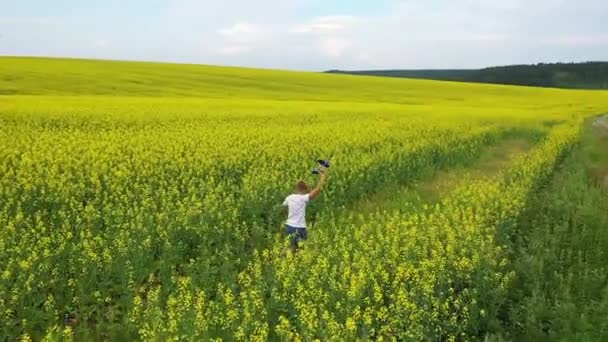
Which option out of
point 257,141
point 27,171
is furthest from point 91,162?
point 257,141

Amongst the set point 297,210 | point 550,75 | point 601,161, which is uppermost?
point 297,210

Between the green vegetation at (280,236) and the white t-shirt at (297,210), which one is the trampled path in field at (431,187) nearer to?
the green vegetation at (280,236)

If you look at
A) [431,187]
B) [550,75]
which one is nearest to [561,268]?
[431,187]

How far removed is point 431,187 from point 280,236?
5783 millimetres

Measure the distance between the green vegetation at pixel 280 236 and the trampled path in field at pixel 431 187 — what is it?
0.30 feet

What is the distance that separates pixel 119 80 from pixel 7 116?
26.0 metres

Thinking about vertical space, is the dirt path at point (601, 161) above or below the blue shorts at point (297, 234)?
below

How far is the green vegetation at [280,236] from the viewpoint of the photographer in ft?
23.0

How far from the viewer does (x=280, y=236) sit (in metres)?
10.8

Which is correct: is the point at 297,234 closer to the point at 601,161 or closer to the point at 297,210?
the point at 297,210

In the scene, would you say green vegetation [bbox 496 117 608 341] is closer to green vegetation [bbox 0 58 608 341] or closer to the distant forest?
green vegetation [bbox 0 58 608 341]

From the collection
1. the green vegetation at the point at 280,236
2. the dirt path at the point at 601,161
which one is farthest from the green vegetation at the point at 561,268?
the dirt path at the point at 601,161

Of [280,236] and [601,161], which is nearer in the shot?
[280,236]

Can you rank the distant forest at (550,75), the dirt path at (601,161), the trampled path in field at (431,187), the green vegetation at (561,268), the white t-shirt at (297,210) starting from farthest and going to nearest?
the distant forest at (550,75)
the dirt path at (601,161)
the trampled path in field at (431,187)
the white t-shirt at (297,210)
the green vegetation at (561,268)
